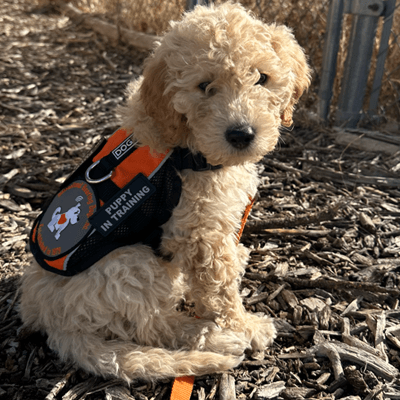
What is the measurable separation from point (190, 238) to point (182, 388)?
76 centimetres

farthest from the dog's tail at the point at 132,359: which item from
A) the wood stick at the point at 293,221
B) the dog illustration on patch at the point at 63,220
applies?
the wood stick at the point at 293,221

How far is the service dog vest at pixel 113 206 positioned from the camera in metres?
2.31

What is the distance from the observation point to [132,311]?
2.33m

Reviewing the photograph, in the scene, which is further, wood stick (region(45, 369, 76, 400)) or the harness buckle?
the harness buckle

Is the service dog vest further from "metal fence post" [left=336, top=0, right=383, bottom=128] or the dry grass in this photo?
the dry grass

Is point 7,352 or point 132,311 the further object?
point 7,352

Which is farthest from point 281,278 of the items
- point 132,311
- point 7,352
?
point 7,352

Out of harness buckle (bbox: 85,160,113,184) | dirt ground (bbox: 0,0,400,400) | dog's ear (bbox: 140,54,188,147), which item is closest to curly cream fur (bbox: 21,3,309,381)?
dog's ear (bbox: 140,54,188,147)

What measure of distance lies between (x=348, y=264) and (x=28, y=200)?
→ 2578 mm

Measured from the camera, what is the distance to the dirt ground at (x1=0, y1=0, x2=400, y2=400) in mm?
Result: 2332

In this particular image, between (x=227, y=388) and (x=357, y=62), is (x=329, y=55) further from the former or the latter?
(x=227, y=388)

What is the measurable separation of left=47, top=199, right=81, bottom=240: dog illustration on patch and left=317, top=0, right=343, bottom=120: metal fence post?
3288 millimetres

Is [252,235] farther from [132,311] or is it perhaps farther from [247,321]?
[132,311]

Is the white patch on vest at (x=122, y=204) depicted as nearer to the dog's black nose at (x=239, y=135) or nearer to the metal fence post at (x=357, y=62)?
the dog's black nose at (x=239, y=135)
